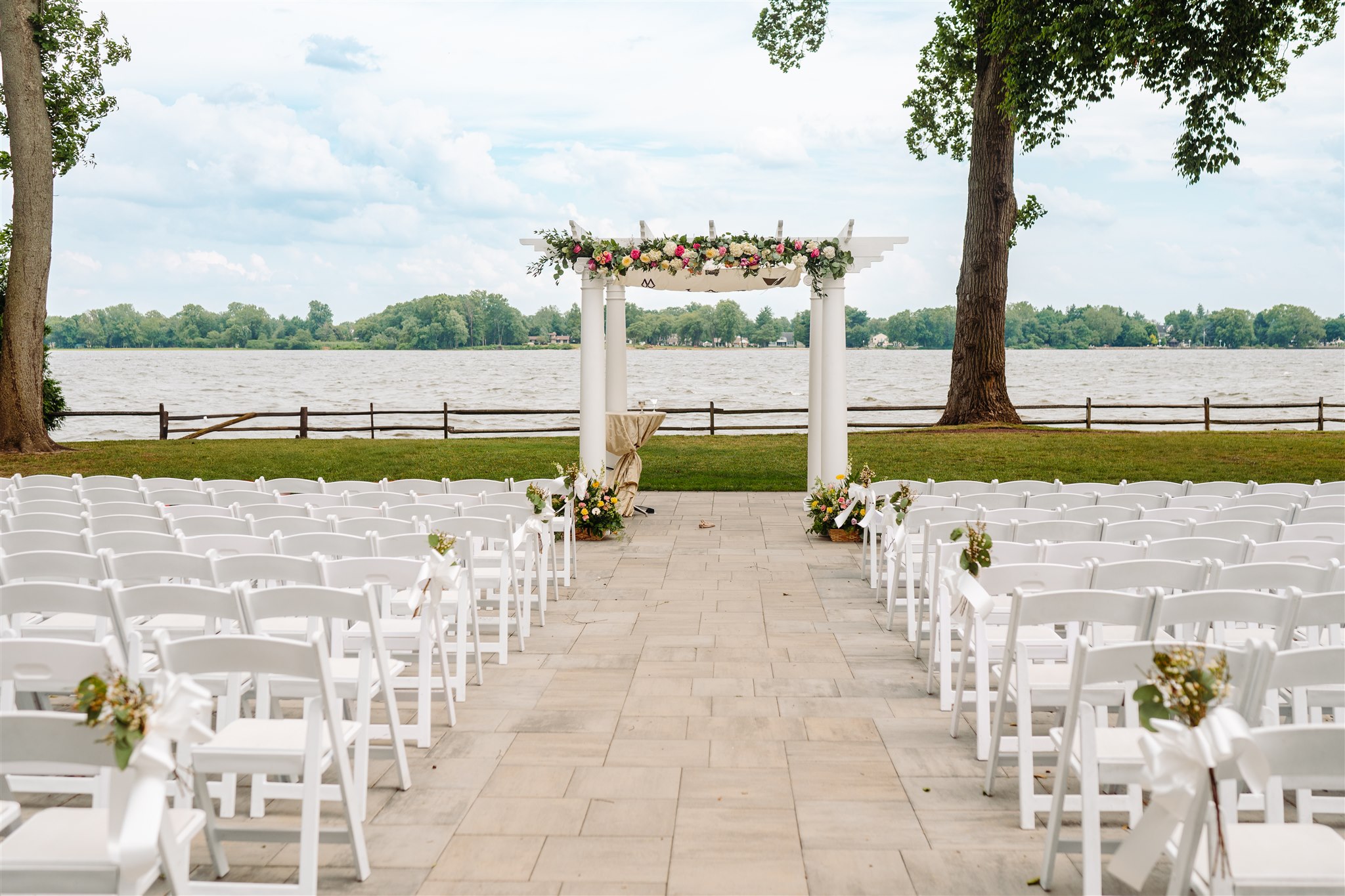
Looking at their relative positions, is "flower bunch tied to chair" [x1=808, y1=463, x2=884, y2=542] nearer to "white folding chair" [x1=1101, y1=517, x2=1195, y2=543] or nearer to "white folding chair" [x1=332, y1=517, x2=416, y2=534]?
"white folding chair" [x1=1101, y1=517, x2=1195, y2=543]

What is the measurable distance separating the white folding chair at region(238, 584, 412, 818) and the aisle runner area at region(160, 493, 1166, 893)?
0.54 ft

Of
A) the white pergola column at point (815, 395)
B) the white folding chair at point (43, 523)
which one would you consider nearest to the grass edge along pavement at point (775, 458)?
the white pergola column at point (815, 395)

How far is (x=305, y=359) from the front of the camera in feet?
343

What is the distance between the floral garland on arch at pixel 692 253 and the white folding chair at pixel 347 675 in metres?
7.31

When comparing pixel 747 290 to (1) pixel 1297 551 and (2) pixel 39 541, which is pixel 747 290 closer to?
(1) pixel 1297 551

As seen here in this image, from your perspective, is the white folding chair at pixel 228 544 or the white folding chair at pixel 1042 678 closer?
the white folding chair at pixel 1042 678

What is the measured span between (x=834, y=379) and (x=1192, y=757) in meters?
9.30

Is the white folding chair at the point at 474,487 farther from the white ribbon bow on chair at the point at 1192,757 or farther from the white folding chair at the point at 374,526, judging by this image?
the white ribbon bow on chair at the point at 1192,757

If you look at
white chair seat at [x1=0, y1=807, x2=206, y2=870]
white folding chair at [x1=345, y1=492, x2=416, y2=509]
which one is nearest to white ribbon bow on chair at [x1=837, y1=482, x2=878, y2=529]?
white folding chair at [x1=345, y1=492, x2=416, y2=509]

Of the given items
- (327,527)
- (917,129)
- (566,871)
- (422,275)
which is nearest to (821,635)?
(327,527)

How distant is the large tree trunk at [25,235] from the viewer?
16703mm

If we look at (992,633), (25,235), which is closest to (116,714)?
(992,633)

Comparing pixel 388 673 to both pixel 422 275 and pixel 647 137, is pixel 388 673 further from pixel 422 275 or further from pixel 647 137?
pixel 422 275

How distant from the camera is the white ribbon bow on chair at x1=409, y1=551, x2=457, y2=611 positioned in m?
4.66
